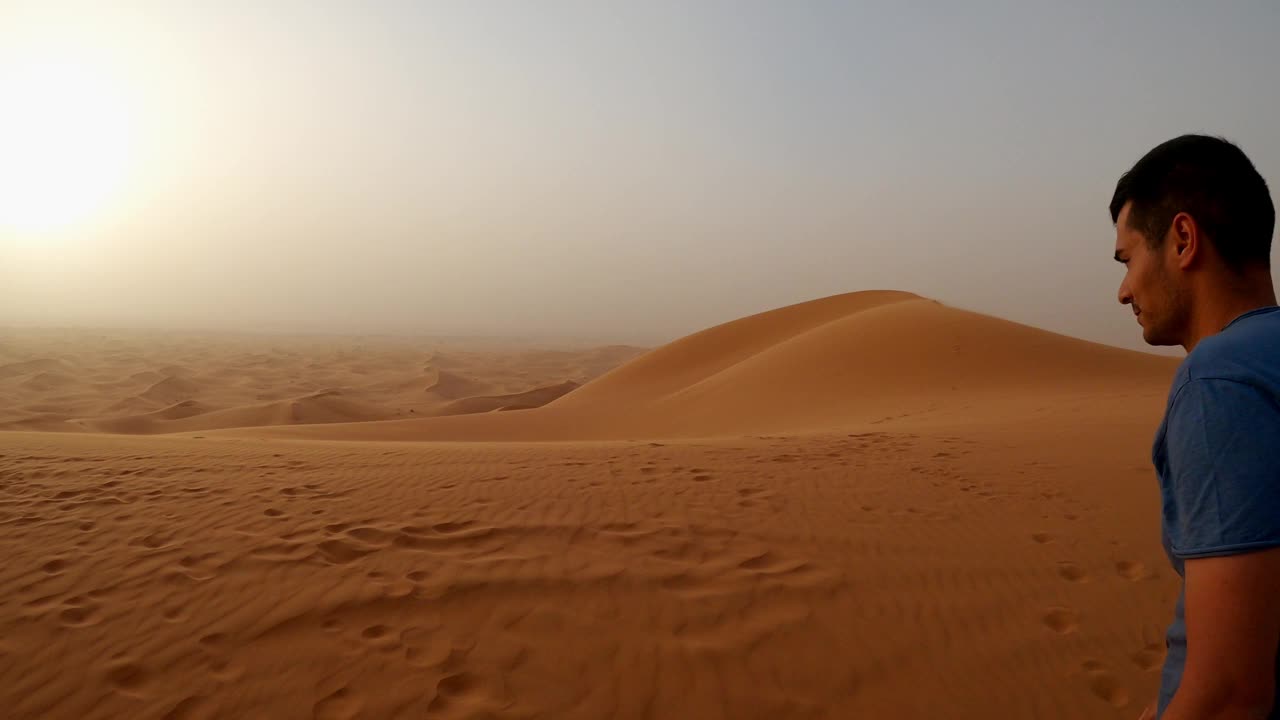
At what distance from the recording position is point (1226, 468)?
1.08 metres

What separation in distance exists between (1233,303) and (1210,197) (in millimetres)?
229

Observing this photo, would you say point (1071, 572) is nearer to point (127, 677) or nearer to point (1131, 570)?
point (1131, 570)

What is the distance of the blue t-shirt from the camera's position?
104 cm

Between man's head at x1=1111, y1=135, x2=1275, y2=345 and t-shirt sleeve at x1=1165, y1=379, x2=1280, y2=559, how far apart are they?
33 cm

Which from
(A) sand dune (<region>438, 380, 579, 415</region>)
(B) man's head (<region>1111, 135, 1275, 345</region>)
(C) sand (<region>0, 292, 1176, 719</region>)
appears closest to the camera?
(B) man's head (<region>1111, 135, 1275, 345</region>)

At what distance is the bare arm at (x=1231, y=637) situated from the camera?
3.39 feet

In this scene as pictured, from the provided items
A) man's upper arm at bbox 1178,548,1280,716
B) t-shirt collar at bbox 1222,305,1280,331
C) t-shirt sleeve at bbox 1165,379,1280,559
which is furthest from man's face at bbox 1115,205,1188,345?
man's upper arm at bbox 1178,548,1280,716

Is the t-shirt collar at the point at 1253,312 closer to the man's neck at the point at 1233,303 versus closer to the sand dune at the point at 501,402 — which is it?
the man's neck at the point at 1233,303

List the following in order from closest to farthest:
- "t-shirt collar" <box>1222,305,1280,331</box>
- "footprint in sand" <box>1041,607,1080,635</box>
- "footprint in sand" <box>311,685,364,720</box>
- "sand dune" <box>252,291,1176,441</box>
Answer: "t-shirt collar" <box>1222,305,1280,331</box> → "footprint in sand" <box>311,685,364,720</box> → "footprint in sand" <box>1041,607,1080,635</box> → "sand dune" <box>252,291,1176,441</box>

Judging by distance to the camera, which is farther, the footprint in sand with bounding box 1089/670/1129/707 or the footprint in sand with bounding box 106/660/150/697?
the footprint in sand with bounding box 106/660/150/697

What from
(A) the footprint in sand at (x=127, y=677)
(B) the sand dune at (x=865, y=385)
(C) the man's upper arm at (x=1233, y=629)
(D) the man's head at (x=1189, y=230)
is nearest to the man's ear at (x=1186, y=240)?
(D) the man's head at (x=1189, y=230)

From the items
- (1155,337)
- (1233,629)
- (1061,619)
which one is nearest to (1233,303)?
(1155,337)

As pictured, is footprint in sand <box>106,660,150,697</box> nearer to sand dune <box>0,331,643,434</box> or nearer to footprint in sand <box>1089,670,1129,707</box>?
footprint in sand <box>1089,670,1129,707</box>

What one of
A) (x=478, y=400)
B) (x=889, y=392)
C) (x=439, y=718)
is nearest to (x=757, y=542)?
(x=439, y=718)
